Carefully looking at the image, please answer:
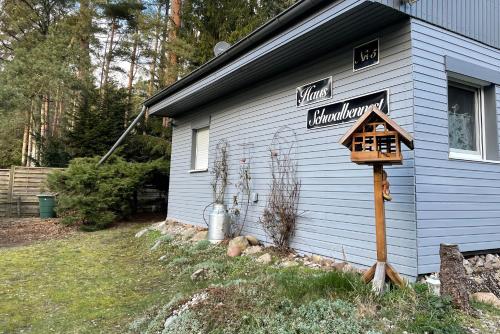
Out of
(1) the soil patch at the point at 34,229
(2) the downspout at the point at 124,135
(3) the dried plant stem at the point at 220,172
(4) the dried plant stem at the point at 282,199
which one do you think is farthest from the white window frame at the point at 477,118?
(1) the soil patch at the point at 34,229

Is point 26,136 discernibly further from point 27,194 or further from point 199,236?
point 199,236

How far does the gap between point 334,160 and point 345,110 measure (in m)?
0.66

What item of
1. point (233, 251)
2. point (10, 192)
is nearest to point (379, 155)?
point (233, 251)

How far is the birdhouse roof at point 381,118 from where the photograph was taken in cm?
312

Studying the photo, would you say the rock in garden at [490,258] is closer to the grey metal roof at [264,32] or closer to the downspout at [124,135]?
the grey metal roof at [264,32]

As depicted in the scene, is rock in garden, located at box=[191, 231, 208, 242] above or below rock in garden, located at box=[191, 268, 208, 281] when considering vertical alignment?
above

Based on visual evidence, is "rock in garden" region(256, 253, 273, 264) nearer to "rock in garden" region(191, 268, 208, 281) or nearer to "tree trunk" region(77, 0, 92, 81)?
"rock in garden" region(191, 268, 208, 281)

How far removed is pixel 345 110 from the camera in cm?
448

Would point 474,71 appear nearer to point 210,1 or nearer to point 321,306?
point 321,306

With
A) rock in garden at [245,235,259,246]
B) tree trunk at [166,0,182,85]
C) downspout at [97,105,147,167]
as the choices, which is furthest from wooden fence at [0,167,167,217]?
rock in garden at [245,235,259,246]

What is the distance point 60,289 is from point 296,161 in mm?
3631

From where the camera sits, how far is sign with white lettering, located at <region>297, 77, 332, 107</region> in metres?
4.78

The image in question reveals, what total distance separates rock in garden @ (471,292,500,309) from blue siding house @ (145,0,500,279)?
0.46m

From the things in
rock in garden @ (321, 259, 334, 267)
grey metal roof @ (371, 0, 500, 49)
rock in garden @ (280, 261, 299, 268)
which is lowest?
rock in garden @ (280, 261, 299, 268)
